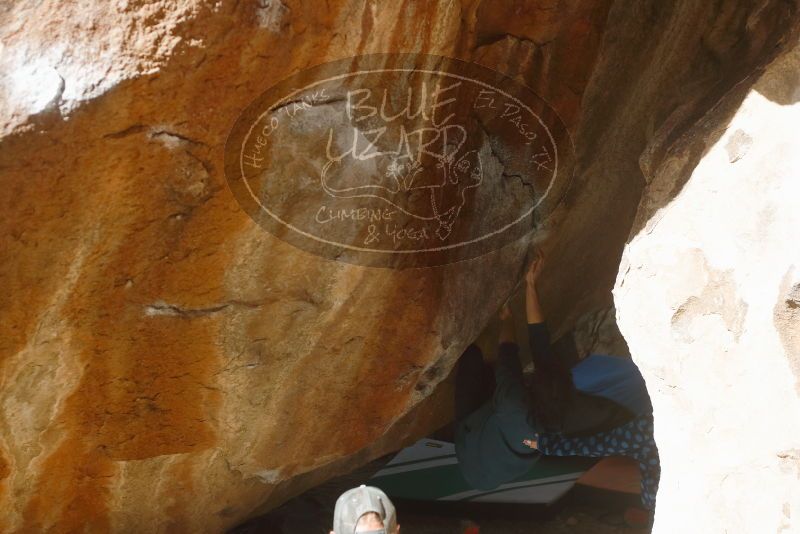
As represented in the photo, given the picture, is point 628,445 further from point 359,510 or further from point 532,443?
point 359,510

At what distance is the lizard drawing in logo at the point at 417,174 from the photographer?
252 centimetres

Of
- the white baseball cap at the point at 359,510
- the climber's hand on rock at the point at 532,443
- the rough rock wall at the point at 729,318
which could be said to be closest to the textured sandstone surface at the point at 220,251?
the rough rock wall at the point at 729,318

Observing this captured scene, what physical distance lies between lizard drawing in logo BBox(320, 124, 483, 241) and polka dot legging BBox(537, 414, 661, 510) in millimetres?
936

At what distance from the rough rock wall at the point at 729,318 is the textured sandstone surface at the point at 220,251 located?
2cm

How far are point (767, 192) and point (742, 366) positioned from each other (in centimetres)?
43

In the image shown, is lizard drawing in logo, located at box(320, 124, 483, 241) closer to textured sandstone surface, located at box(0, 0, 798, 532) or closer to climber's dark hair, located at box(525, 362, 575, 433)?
textured sandstone surface, located at box(0, 0, 798, 532)

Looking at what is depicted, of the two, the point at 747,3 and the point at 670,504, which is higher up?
the point at 747,3

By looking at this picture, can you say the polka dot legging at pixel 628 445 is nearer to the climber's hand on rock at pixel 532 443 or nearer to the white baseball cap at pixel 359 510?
the climber's hand on rock at pixel 532 443

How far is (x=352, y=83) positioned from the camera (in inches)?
91.3

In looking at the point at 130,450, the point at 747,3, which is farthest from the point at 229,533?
the point at 747,3

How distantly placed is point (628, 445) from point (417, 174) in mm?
1317

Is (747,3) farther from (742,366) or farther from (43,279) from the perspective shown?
(43,279)

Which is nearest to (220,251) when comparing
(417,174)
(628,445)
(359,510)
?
(417,174)

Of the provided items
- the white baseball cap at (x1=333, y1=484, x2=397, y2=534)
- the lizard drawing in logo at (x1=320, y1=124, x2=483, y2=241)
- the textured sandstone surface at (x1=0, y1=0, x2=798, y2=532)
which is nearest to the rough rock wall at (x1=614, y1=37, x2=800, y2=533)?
the textured sandstone surface at (x1=0, y1=0, x2=798, y2=532)
